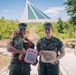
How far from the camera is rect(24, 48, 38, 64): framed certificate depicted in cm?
418

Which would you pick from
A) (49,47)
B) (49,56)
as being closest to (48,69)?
(49,56)

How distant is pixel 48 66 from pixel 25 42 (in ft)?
1.98

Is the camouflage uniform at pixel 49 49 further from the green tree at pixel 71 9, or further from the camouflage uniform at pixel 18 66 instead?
the green tree at pixel 71 9

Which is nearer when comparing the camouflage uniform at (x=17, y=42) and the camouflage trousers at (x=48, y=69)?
the camouflage uniform at (x=17, y=42)

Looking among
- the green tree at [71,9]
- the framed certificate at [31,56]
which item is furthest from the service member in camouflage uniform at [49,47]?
the green tree at [71,9]

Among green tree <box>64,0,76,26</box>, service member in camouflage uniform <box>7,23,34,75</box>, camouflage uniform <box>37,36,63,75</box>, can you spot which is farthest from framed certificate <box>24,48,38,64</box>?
green tree <box>64,0,76,26</box>

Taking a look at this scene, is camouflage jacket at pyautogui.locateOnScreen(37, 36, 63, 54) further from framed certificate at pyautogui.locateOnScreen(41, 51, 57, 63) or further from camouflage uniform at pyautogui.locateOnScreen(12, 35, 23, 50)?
camouflage uniform at pyautogui.locateOnScreen(12, 35, 23, 50)

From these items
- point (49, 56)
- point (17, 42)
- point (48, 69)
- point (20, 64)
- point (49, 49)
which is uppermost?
point (17, 42)

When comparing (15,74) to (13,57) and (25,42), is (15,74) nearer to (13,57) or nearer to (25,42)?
(13,57)

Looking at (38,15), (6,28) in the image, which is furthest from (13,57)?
(38,15)

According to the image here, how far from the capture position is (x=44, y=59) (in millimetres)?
4297

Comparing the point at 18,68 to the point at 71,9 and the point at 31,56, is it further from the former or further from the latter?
the point at 71,9

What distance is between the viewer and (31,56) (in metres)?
4.24

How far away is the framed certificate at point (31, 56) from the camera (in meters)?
4.18
